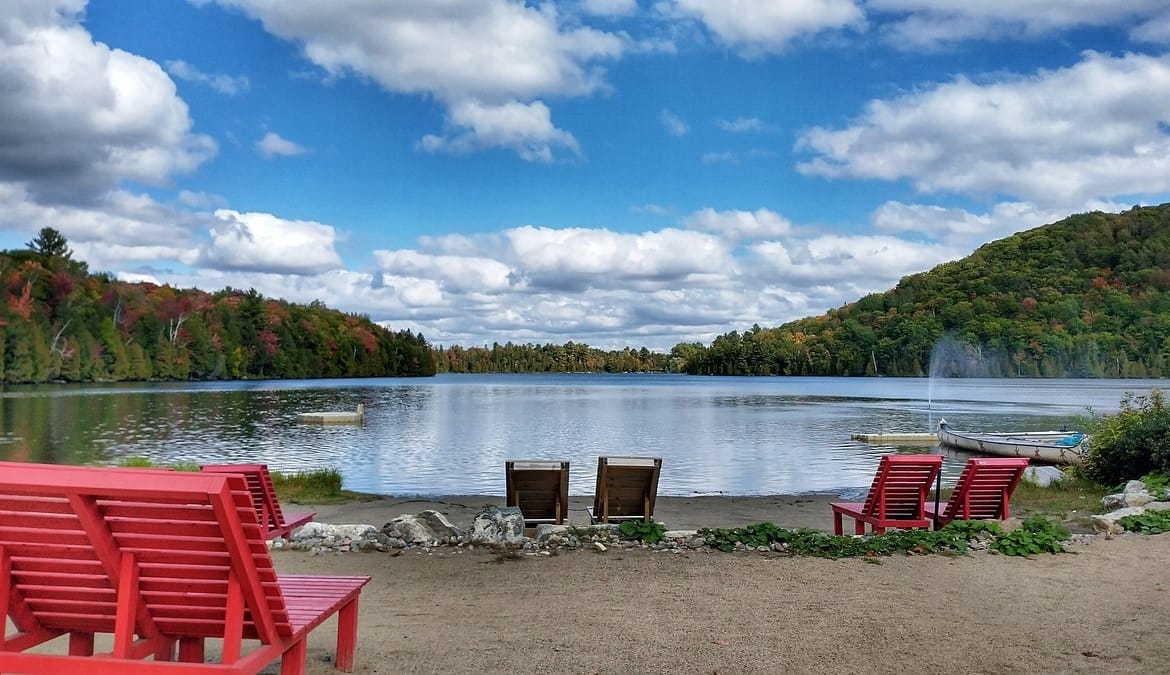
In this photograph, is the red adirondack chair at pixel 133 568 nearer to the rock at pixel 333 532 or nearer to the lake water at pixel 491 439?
the rock at pixel 333 532

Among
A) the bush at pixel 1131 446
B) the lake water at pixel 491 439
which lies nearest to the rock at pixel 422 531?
the lake water at pixel 491 439

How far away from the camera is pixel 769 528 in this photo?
9344 millimetres

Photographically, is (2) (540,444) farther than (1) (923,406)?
No

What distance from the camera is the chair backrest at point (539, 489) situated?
11078 mm

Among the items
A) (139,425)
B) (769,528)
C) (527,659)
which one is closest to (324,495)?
(769,528)

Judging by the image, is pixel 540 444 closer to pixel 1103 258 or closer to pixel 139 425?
pixel 139 425

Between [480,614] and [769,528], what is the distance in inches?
154

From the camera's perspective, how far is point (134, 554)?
11.3 feet

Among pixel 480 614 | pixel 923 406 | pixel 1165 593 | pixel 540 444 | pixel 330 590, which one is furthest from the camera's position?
pixel 923 406

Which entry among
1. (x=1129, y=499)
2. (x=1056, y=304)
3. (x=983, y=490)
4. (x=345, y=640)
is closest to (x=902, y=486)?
(x=983, y=490)

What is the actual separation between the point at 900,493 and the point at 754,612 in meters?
4.02

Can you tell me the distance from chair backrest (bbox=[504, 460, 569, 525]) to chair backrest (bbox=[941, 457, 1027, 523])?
14.7ft

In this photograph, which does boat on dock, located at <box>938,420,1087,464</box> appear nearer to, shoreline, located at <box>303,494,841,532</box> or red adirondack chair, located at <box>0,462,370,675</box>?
shoreline, located at <box>303,494,841,532</box>

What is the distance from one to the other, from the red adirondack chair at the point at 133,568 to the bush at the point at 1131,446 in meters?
15.1
